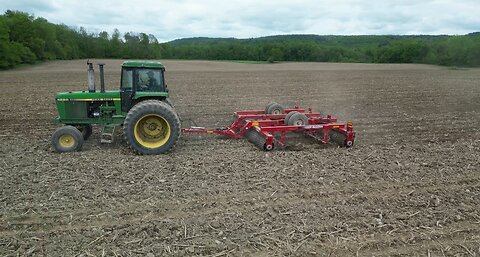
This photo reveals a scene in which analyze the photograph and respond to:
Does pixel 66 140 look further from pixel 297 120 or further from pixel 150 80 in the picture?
pixel 297 120

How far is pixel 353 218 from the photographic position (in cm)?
531

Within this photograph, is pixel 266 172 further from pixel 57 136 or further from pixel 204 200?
pixel 57 136

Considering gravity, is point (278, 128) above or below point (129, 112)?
below

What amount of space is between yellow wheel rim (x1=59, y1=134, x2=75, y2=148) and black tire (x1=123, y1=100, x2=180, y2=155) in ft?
3.74

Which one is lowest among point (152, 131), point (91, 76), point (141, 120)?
point (152, 131)

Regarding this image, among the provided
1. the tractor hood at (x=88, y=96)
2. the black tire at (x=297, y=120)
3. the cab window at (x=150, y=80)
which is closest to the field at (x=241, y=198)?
the black tire at (x=297, y=120)

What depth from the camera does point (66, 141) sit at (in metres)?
8.16

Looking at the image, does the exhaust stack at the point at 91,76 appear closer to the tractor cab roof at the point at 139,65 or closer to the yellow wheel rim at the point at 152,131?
the tractor cab roof at the point at 139,65

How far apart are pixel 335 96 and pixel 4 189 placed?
50.1ft

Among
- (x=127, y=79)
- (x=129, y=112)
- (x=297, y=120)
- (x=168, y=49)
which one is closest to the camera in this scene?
(x=129, y=112)

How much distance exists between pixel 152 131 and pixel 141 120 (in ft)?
1.09

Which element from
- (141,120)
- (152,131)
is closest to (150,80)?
(141,120)

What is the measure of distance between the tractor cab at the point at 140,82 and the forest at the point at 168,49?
3330 cm

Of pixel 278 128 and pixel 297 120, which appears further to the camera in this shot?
pixel 297 120
